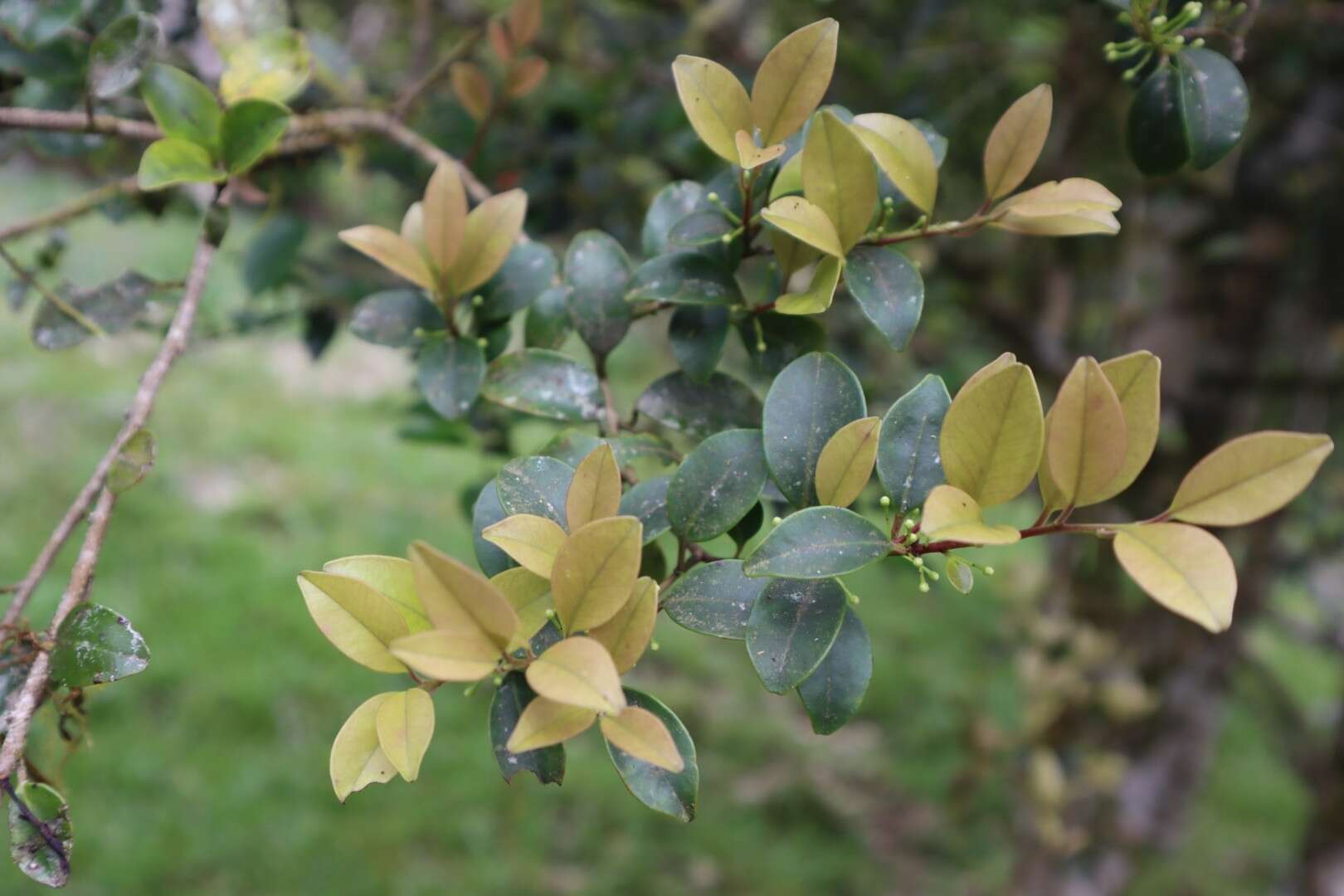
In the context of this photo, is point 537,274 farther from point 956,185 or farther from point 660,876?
point 660,876

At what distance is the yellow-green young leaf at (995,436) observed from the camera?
46cm

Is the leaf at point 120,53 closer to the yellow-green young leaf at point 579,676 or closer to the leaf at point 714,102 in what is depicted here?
the leaf at point 714,102

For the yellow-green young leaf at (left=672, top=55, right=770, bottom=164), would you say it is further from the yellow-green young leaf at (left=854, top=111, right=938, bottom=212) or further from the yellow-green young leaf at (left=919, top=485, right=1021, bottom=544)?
the yellow-green young leaf at (left=919, top=485, right=1021, bottom=544)

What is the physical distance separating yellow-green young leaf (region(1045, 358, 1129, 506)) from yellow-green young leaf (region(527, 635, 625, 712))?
0.74 feet

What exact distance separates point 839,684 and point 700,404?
0.71ft

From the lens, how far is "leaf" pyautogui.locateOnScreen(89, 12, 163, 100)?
0.71m

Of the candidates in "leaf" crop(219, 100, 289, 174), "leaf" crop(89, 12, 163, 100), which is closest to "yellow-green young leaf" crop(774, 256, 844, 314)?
"leaf" crop(219, 100, 289, 174)

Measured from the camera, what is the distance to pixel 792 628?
496mm

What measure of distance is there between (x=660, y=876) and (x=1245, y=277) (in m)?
1.75

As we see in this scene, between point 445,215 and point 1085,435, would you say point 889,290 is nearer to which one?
point 1085,435

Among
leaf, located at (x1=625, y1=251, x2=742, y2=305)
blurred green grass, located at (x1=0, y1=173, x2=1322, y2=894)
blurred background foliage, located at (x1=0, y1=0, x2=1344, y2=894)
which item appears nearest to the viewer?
leaf, located at (x1=625, y1=251, x2=742, y2=305)

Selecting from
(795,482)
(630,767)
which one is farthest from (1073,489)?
(630,767)

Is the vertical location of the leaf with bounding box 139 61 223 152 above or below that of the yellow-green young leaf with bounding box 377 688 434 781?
above

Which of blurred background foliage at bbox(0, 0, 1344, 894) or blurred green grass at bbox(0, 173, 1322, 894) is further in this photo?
blurred green grass at bbox(0, 173, 1322, 894)
